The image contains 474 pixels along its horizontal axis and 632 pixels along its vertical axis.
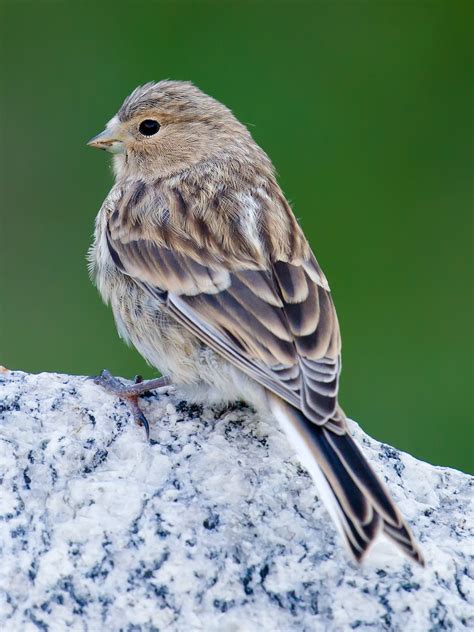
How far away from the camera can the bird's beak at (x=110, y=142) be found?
5957 mm

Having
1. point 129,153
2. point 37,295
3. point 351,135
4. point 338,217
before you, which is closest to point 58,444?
point 129,153

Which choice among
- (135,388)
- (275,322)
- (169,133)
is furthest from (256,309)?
(169,133)

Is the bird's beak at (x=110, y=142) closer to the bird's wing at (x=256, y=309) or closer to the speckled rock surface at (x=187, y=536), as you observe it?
the bird's wing at (x=256, y=309)

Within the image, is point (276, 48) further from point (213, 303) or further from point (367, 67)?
point (213, 303)

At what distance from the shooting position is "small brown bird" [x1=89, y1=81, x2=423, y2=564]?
389 cm

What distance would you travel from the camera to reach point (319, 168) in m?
9.26

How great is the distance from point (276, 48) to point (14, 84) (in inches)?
82.6

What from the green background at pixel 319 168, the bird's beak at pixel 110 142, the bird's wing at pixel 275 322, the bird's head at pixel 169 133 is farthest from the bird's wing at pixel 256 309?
the green background at pixel 319 168

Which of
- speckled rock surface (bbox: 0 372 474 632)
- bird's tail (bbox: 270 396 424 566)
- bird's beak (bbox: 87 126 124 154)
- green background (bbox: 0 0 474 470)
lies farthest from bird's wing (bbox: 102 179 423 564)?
green background (bbox: 0 0 474 470)

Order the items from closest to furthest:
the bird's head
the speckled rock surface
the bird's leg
→ the speckled rock surface < the bird's leg < the bird's head

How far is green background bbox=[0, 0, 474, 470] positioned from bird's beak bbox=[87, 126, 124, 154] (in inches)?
79.2

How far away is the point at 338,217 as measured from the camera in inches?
356

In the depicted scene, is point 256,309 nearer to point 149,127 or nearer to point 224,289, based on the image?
point 224,289

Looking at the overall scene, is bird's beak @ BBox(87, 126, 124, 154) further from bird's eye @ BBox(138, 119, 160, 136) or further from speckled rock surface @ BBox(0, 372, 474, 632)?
speckled rock surface @ BBox(0, 372, 474, 632)
